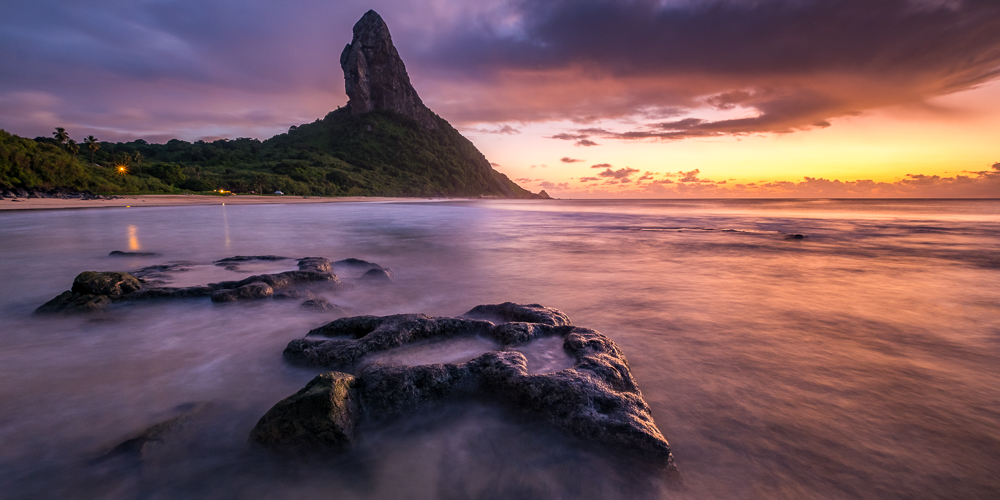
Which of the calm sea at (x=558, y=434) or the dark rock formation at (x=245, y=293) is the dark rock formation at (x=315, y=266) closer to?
the calm sea at (x=558, y=434)

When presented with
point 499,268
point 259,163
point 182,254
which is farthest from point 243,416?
point 259,163

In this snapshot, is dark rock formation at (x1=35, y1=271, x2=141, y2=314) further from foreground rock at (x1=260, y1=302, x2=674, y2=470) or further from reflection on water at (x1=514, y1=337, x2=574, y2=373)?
reflection on water at (x1=514, y1=337, x2=574, y2=373)

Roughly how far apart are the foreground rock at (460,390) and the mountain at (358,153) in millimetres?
68436

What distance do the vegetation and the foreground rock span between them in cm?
4735

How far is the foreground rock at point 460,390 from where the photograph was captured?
7.19ft

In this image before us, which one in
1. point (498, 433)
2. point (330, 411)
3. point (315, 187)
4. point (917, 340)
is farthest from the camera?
point (315, 187)

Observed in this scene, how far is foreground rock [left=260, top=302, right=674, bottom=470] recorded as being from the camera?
219 cm

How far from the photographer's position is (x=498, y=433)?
2387mm

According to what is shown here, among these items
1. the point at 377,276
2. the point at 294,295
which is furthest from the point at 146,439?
the point at 377,276

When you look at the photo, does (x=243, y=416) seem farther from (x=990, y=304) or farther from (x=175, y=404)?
(x=990, y=304)

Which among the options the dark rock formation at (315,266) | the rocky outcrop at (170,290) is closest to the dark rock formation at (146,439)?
the rocky outcrop at (170,290)

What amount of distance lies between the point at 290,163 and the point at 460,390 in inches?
3785

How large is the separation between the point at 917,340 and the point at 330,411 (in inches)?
240

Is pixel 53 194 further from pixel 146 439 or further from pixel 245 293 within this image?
pixel 146 439
